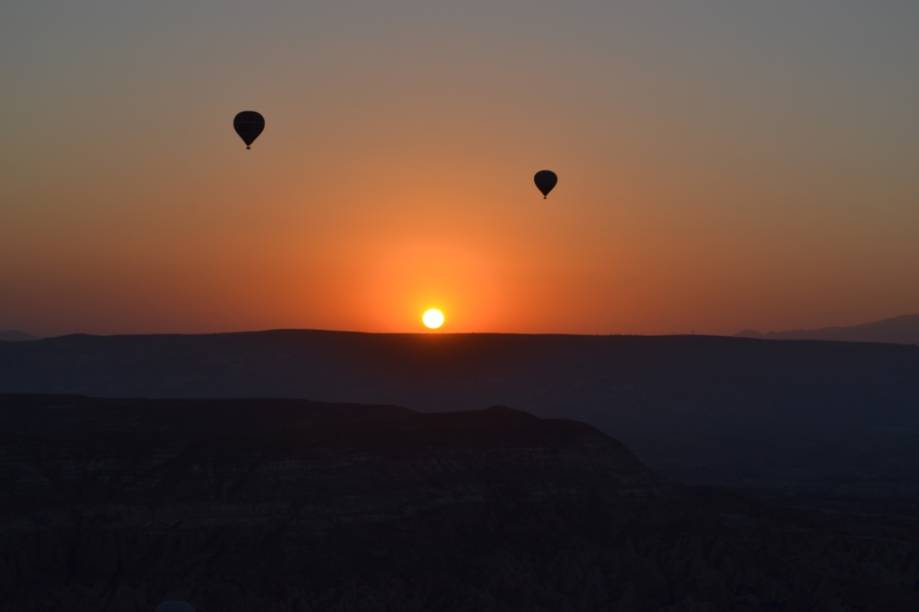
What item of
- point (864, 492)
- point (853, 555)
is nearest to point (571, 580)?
point (853, 555)

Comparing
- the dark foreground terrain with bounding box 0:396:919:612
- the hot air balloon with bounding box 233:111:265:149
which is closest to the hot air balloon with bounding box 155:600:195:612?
the dark foreground terrain with bounding box 0:396:919:612

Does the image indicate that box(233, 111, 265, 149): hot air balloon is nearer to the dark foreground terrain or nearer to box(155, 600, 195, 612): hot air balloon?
the dark foreground terrain

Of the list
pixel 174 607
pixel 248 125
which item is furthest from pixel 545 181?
pixel 174 607

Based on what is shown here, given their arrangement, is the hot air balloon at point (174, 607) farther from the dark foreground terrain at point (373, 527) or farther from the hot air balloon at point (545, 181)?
the hot air balloon at point (545, 181)

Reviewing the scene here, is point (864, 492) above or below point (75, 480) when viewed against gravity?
above

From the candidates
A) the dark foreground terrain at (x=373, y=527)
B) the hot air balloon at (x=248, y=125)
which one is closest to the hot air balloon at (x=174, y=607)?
the dark foreground terrain at (x=373, y=527)

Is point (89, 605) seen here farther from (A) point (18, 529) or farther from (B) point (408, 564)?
(B) point (408, 564)

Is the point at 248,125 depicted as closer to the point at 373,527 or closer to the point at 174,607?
the point at 373,527
